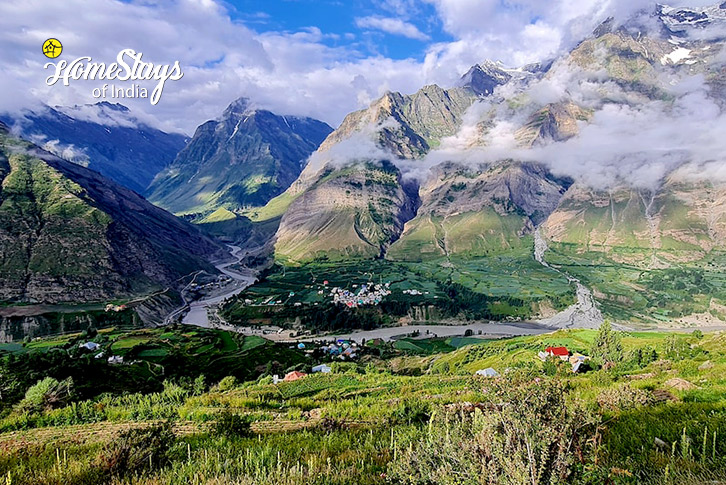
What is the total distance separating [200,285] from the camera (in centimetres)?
14112

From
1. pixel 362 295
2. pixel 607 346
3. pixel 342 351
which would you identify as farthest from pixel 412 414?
pixel 362 295

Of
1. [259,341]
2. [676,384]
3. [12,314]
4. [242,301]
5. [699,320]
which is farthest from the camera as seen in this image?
[242,301]

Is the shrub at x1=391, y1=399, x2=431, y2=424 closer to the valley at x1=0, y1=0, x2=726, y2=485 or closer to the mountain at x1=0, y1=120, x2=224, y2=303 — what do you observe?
the valley at x1=0, y1=0, x2=726, y2=485

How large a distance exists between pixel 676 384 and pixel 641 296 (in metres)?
143

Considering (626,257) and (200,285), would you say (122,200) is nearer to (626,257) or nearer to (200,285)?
(200,285)

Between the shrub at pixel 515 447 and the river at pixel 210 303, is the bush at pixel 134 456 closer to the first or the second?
the shrub at pixel 515 447

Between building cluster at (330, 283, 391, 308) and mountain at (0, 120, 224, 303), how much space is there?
6200cm

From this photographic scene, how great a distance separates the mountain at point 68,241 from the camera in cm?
10050

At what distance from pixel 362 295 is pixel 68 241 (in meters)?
97.1

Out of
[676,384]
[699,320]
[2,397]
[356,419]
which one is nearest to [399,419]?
[356,419]

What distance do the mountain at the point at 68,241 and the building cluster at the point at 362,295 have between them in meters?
62.0

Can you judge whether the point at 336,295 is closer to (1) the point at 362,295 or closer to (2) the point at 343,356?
(1) the point at 362,295

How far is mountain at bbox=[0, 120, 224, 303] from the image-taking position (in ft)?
330

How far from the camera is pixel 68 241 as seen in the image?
114 metres
